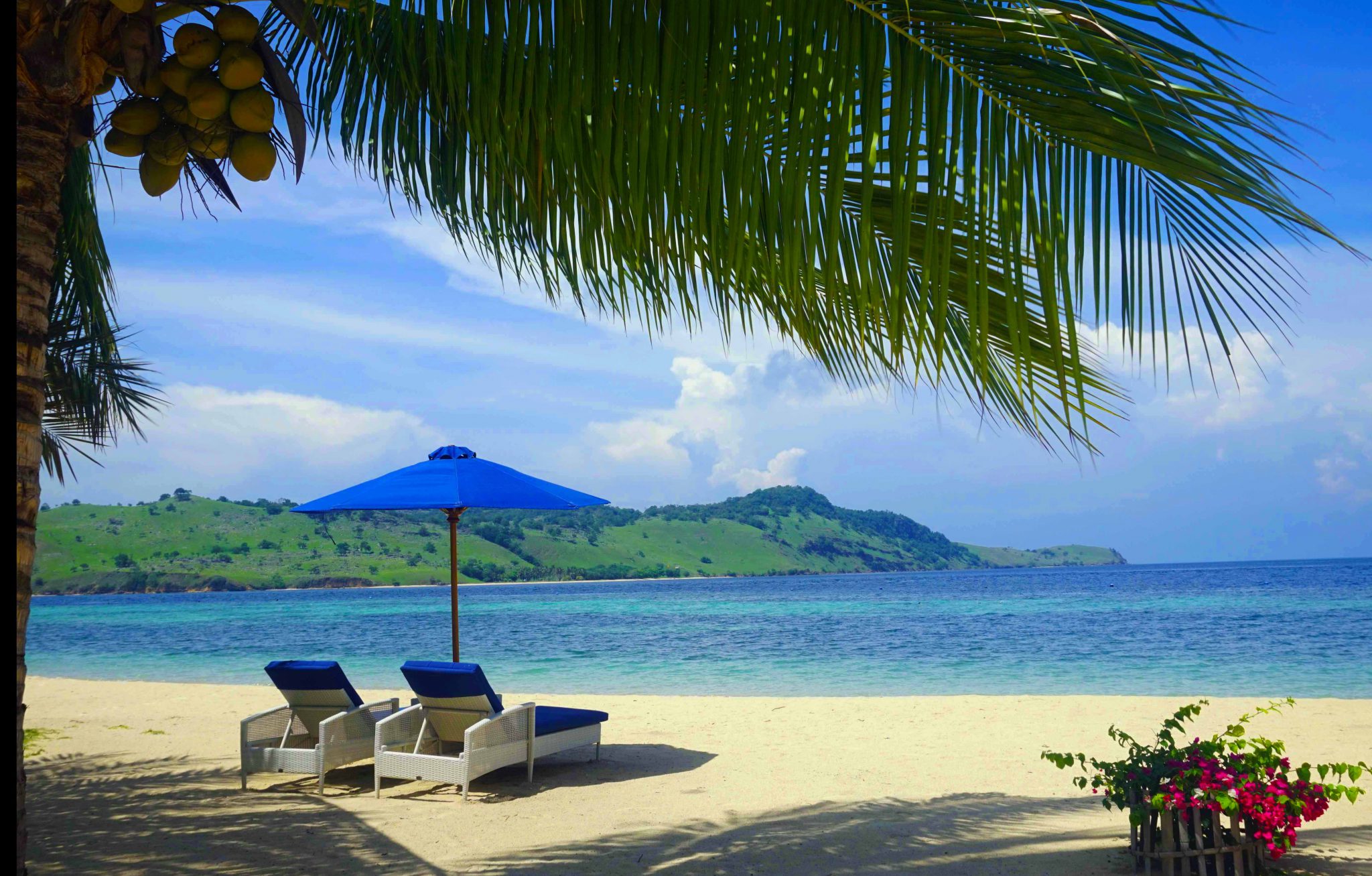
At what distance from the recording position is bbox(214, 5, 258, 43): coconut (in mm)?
1734

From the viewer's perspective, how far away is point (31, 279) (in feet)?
6.03

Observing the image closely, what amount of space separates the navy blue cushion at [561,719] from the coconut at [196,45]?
4.91m

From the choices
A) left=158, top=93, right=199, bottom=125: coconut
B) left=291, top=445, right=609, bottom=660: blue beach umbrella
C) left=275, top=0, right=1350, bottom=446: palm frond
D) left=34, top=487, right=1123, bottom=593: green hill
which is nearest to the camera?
left=275, top=0, right=1350, bottom=446: palm frond

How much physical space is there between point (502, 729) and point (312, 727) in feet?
4.35

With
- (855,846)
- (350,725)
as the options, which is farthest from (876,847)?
(350,725)

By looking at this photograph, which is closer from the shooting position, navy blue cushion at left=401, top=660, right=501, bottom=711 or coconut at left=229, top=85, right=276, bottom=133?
coconut at left=229, top=85, right=276, bottom=133

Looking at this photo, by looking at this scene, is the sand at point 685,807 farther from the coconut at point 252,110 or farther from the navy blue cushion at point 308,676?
the coconut at point 252,110

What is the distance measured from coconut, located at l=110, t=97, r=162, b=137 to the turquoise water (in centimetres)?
1377

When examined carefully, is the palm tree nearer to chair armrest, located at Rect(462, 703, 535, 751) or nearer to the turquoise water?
chair armrest, located at Rect(462, 703, 535, 751)

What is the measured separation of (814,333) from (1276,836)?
311 cm

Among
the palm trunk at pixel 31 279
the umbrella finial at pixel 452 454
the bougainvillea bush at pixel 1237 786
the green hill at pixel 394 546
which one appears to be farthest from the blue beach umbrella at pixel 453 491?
the green hill at pixel 394 546

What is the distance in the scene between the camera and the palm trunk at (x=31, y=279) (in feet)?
5.56

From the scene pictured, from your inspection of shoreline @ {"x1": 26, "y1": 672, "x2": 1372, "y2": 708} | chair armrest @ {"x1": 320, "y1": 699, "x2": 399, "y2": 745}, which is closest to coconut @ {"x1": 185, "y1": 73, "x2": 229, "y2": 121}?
chair armrest @ {"x1": 320, "y1": 699, "x2": 399, "y2": 745}
